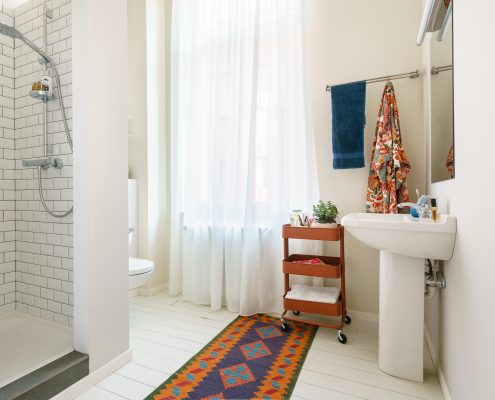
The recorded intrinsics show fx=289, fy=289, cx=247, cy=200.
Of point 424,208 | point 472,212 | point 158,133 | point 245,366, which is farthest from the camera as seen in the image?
point 158,133

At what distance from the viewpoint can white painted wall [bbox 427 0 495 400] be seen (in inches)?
34.9

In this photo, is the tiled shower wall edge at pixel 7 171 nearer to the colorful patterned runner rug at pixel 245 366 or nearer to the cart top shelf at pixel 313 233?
the colorful patterned runner rug at pixel 245 366

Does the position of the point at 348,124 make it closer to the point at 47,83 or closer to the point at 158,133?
the point at 158,133

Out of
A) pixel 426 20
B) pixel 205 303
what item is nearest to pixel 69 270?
pixel 205 303

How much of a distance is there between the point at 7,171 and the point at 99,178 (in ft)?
3.69

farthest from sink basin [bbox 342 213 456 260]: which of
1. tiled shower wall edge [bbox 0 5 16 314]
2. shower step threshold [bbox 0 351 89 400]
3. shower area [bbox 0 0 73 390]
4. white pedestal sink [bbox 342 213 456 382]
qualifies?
tiled shower wall edge [bbox 0 5 16 314]

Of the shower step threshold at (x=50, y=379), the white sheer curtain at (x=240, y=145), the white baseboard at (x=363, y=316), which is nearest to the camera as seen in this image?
the shower step threshold at (x=50, y=379)

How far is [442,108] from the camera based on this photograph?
1.51m

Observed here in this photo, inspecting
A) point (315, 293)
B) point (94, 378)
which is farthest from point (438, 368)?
point (94, 378)

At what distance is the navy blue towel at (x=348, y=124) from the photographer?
6.89 ft

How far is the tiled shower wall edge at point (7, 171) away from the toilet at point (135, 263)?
2.68 feet

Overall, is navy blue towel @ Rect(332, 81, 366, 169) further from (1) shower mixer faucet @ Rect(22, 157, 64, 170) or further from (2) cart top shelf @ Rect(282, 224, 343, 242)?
(1) shower mixer faucet @ Rect(22, 157, 64, 170)

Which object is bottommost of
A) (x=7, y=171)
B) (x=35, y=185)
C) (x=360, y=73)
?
(x=35, y=185)

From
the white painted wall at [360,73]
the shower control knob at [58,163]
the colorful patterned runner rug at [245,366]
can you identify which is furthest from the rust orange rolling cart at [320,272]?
the shower control knob at [58,163]
